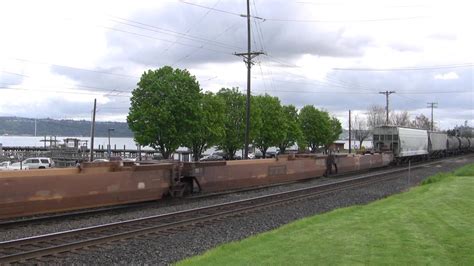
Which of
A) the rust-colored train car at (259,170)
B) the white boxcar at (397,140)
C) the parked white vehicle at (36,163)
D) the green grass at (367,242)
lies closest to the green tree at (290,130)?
the white boxcar at (397,140)

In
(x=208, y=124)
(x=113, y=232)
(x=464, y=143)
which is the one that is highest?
(x=208, y=124)

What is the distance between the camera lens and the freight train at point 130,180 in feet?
49.5

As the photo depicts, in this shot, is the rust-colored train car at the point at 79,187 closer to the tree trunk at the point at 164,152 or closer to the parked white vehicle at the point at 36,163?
the tree trunk at the point at 164,152

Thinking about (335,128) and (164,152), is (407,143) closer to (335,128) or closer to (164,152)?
(164,152)

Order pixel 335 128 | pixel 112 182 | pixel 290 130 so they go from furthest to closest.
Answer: pixel 335 128 < pixel 290 130 < pixel 112 182

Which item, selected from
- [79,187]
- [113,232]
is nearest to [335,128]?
[79,187]

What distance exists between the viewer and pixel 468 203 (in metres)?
16.9

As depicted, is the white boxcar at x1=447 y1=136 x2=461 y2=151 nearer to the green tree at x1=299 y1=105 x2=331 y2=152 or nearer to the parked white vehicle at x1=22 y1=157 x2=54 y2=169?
the green tree at x1=299 y1=105 x2=331 y2=152

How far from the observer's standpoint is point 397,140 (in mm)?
51969

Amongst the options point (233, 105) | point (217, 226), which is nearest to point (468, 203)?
point (217, 226)

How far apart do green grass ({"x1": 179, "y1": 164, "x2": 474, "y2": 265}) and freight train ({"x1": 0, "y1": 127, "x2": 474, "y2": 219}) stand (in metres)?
7.14

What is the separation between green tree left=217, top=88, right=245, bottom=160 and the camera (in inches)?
2120

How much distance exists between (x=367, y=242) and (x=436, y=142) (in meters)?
59.8

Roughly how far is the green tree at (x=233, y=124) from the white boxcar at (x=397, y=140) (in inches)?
551
